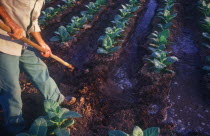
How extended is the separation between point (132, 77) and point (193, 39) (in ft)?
5.86

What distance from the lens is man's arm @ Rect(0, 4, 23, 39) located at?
178 centimetres

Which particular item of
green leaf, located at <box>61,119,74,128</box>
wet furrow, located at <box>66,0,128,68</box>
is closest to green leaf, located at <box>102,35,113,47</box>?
wet furrow, located at <box>66,0,128,68</box>

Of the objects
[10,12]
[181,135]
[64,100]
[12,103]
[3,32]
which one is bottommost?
[181,135]

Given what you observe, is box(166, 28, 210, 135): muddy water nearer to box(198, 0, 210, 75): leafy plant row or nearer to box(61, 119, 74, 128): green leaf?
box(198, 0, 210, 75): leafy plant row

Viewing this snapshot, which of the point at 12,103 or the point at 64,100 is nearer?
the point at 12,103

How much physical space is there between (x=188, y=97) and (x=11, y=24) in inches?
95.0

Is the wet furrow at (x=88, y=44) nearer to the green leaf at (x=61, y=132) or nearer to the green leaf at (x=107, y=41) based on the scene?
the green leaf at (x=107, y=41)

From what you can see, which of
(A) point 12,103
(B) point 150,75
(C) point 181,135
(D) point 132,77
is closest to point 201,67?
(B) point 150,75

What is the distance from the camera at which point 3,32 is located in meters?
1.90

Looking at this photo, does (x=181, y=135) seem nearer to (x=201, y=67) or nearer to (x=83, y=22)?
(x=201, y=67)

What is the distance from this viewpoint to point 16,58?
6.43ft

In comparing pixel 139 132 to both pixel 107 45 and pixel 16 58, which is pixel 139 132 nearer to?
pixel 16 58

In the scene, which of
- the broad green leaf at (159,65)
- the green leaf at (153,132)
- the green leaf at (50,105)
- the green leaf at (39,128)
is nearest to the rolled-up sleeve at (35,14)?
the green leaf at (50,105)

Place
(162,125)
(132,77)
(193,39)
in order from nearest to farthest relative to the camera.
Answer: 1. (162,125)
2. (132,77)
3. (193,39)
